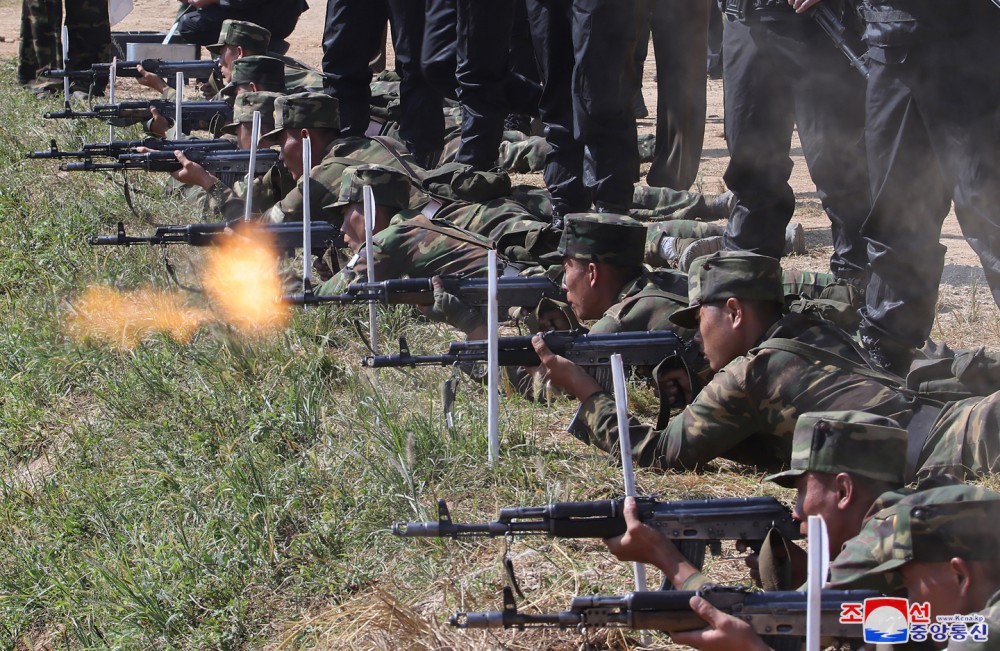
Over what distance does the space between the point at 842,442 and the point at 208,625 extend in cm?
205

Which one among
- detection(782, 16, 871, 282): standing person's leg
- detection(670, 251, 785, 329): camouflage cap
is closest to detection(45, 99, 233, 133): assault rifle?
detection(782, 16, 871, 282): standing person's leg

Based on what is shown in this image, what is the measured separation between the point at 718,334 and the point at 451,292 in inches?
61.4

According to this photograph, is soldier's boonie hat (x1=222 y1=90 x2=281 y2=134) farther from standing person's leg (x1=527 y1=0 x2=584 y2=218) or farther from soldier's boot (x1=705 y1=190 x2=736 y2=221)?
soldier's boot (x1=705 y1=190 x2=736 y2=221)

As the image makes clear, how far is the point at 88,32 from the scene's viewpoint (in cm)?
1249

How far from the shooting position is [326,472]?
471 cm

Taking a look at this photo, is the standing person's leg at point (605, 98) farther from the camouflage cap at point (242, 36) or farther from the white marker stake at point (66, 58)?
the white marker stake at point (66, 58)

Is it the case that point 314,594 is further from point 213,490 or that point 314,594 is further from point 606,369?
point 606,369

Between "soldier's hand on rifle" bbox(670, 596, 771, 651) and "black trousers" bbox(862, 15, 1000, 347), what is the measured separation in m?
2.27

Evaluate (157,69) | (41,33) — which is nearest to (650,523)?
(157,69)

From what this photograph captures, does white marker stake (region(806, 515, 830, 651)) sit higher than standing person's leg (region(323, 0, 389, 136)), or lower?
lower

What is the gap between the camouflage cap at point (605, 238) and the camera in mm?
5289

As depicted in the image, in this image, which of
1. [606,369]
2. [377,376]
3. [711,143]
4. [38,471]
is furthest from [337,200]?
[711,143]

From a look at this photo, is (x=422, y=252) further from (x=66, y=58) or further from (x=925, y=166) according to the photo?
(x=66, y=58)

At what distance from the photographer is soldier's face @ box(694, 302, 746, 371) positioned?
4.43 meters
